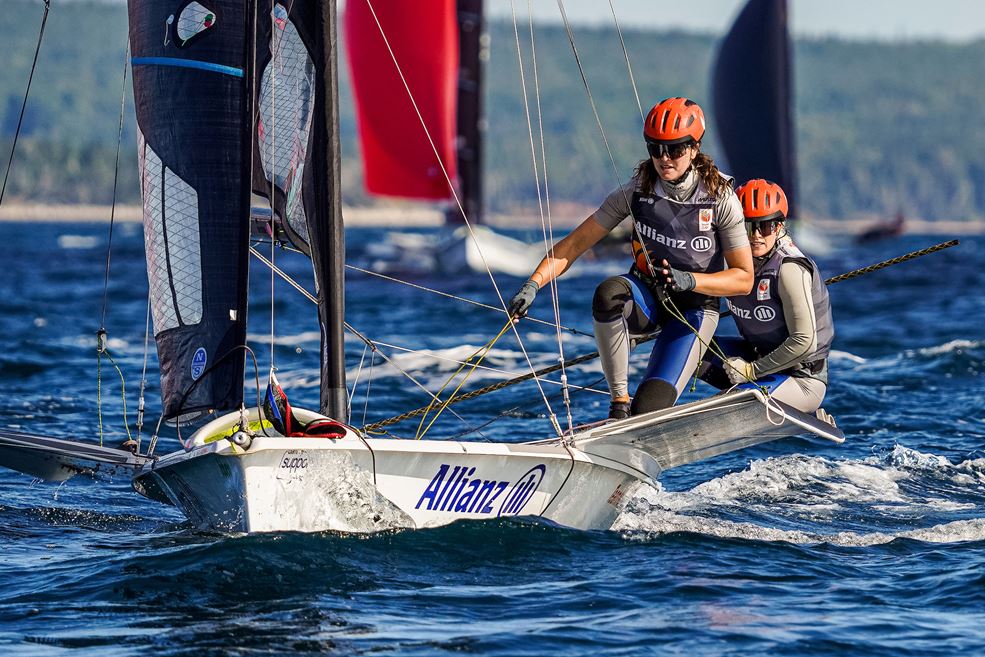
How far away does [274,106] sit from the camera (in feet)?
24.1

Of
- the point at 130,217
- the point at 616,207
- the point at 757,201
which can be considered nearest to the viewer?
the point at 616,207

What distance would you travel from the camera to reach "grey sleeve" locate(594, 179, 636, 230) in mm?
7531

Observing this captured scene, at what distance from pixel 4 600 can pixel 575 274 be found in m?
33.0

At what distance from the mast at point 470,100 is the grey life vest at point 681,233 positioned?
2981 centimetres

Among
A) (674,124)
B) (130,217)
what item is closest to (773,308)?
(674,124)

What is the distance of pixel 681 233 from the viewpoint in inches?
292

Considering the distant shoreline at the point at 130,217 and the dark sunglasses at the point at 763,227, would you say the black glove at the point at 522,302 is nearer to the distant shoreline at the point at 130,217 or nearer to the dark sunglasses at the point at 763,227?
the dark sunglasses at the point at 763,227

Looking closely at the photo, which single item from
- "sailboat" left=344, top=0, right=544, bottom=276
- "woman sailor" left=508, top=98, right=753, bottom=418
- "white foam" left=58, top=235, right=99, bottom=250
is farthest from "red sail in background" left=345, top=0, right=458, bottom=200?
"white foam" left=58, top=235, right=99, bottom=250

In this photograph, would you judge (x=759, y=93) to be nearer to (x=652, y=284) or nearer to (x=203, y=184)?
(x=652, y=284)

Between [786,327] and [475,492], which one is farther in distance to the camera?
[786,327]

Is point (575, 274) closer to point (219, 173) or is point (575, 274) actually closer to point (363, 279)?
point (363, 279)

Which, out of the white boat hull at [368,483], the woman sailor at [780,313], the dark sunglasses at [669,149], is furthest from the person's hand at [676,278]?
the white boat hull at [368,483]

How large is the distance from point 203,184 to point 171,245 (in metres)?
0.40

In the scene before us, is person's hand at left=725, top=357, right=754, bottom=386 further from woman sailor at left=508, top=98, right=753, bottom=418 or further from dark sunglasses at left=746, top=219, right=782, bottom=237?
dark sunglasses at left=746, top=219, right=782, bottom=237
